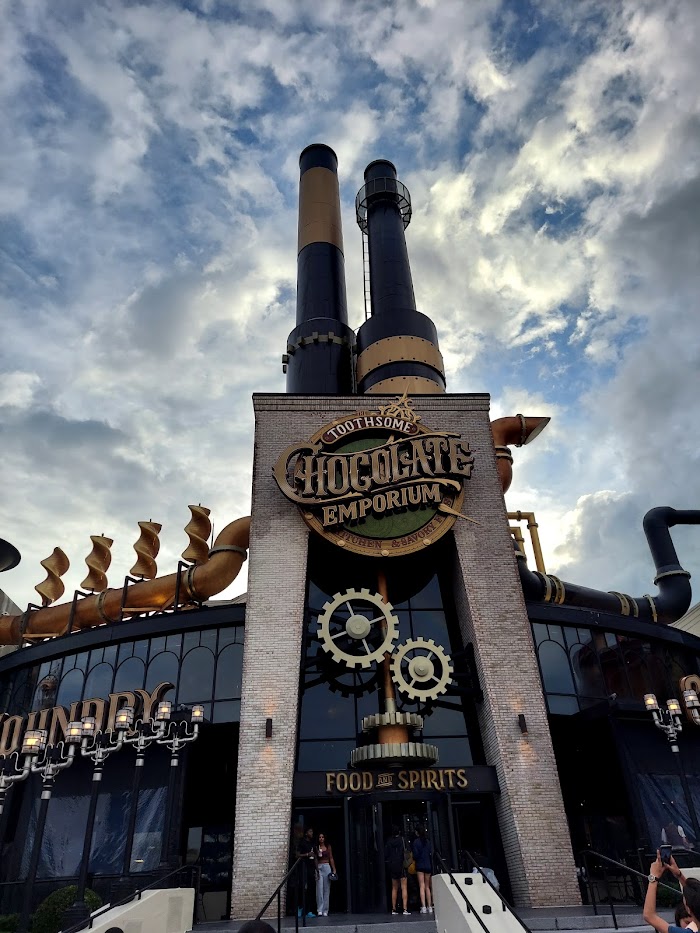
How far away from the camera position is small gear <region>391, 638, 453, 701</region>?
19.7 m

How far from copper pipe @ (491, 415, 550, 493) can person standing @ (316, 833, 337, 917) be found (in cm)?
1640

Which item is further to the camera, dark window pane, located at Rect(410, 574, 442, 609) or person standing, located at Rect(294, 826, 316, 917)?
dark window pane, located at Rect(410, 574, 442, 609)

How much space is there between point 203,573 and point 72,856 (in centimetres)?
1012

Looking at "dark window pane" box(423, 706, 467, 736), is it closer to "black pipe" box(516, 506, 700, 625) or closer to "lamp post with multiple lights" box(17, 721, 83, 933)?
"black pipe" box(516, 506, 700, 625)

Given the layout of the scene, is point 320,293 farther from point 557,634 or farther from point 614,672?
point 614,672

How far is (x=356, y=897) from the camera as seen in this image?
16812mm

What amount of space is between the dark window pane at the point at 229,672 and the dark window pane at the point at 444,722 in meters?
6.45

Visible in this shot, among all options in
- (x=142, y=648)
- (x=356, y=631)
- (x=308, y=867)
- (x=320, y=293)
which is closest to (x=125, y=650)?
(x=142, y=648)

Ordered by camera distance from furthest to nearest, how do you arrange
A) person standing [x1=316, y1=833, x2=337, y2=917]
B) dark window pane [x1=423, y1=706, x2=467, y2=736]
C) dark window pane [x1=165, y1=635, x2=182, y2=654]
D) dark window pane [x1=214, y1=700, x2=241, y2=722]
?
dark window pane [x1=165, y1=635, x2=182, y2=654], dark window pane [x1=214, y1=700, x2=241, y2=722], dark window pane [x1=423, y1=706, x2=467, y2=736], person standing [x1=316, y1=833, x2=337, y2=917]

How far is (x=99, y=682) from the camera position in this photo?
78.0 ft

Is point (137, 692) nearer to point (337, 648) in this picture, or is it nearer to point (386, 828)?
point (337, 648)

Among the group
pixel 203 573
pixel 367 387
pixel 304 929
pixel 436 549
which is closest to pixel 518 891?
pixel 304 929

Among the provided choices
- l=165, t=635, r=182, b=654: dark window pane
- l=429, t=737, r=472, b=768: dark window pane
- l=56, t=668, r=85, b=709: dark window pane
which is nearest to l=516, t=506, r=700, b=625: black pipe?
l=429, t=737, r=472, b=768: dark window pane

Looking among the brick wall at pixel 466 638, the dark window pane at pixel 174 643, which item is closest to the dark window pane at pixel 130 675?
the dark window pane at pixel 174 643
